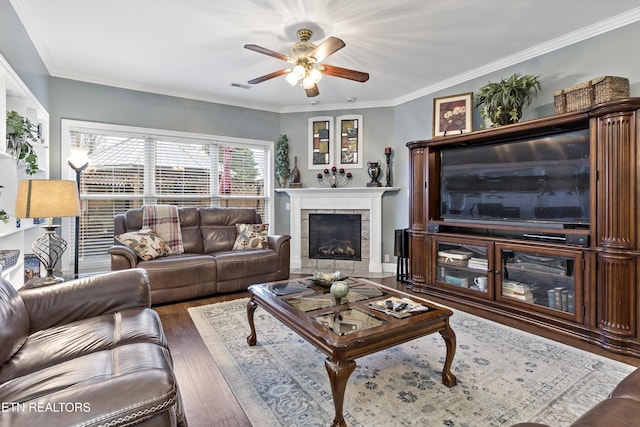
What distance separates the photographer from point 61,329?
175 cm

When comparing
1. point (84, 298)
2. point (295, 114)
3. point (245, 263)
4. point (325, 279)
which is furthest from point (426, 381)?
point (295, 114)

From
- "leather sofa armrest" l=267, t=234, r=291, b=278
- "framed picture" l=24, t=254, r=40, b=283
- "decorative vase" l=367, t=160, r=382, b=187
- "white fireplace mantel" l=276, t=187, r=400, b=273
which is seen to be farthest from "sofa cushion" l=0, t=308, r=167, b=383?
"decorative vase" l=367, t=160, r=382, b=187

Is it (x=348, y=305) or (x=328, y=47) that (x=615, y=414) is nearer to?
(x=348, y=305)

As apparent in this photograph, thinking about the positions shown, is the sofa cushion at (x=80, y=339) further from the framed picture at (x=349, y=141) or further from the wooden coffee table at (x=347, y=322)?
the framed picture at (x=349, y=141)

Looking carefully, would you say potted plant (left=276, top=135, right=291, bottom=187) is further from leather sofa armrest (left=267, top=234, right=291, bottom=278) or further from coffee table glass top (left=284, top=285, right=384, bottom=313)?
coffee table glass top (left=284, top=285, right=384, bottom=313)

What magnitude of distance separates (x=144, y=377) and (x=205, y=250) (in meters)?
3.44

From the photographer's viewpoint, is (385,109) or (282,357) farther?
(385,109)

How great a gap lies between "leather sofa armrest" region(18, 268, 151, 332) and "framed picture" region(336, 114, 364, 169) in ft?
12.2

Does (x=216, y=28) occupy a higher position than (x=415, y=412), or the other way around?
(x=216, y=28)

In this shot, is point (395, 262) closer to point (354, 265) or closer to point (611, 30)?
point (354, 265)

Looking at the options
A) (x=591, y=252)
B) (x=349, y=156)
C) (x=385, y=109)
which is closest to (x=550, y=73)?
(x=591, y=252)

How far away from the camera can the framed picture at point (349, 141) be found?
525 cm

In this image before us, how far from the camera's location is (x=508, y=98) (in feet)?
10.8

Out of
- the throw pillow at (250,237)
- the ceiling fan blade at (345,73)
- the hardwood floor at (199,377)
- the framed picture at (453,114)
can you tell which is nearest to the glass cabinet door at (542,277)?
the hardwood floor at (199,377)
